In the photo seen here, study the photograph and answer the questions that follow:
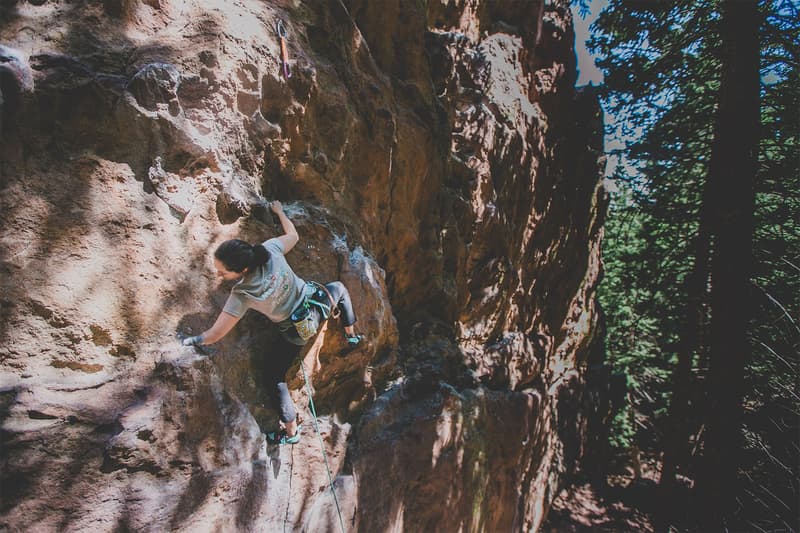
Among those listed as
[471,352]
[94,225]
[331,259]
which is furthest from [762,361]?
[94,225]

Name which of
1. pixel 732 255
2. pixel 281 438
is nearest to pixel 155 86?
pixel 281 438

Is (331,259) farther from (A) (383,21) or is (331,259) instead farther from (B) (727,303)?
(B) (727,303)

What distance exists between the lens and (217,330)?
2611 mm

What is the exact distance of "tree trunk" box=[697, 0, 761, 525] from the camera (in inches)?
187

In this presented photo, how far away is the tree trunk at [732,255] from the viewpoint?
15.6 feet

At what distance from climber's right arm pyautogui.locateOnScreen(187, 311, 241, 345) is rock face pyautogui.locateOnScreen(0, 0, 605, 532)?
17cm

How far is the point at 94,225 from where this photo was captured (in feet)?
8.07

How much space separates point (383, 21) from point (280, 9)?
1.63 m

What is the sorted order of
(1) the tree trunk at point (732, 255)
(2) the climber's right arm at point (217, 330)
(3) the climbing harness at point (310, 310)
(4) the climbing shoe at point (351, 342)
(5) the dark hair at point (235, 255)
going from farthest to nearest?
(1) the tree trunk at point (732, 255)
(4) the climbing shoe at point (351, 342)
(3) the climbing harness at point (310, 310)
(2) the climber's right arm at point (217, 330)
(5) the dark hair at point (235, 255)

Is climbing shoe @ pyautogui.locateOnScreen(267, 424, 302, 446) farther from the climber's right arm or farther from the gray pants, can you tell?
the climber's right arm

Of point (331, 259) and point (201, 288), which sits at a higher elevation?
Answer: point (331, 259)

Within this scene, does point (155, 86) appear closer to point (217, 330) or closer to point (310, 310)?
point (217, 330)

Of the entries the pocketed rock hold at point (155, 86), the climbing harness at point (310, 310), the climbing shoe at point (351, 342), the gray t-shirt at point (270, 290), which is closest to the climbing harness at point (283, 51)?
the pocketed rock hold at point (155, 86)

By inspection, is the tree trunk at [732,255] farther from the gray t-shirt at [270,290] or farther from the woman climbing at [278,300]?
the gray t-shirt at [270,290]
